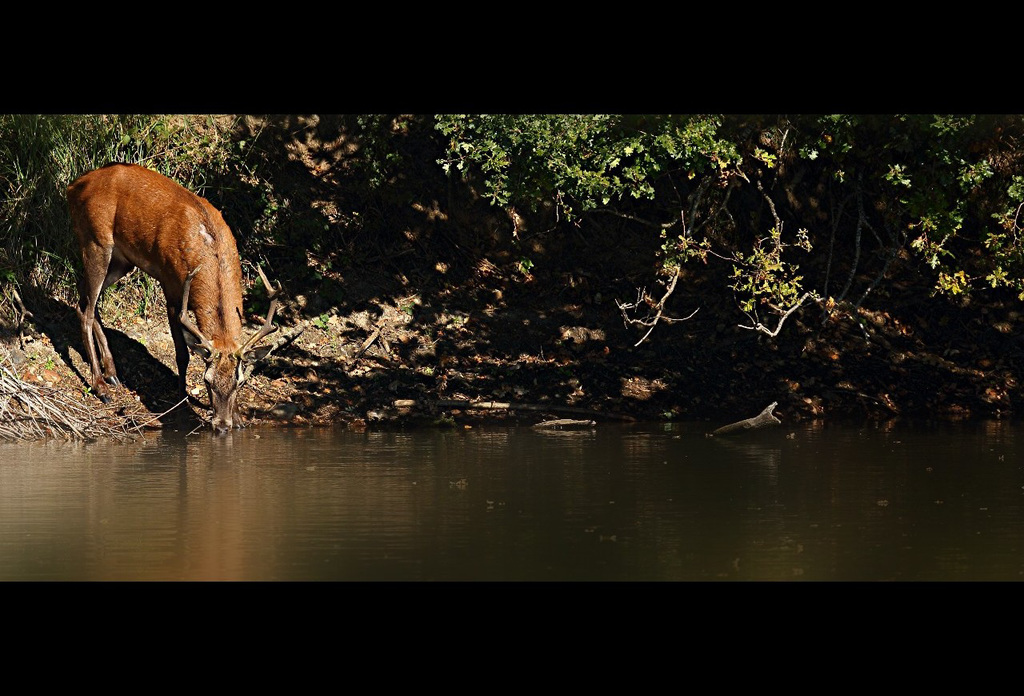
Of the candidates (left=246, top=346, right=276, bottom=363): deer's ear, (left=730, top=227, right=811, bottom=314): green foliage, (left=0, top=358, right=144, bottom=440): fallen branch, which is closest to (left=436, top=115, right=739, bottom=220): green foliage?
(left=730, top=227, right=811, bottom=314): green foliage

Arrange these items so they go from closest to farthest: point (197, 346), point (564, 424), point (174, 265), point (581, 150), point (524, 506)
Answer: point (524, 506) < point (197, 346) < point (564, 424) < point (581, 150) < point (174, 265)

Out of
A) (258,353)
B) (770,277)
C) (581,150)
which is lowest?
(258,353)

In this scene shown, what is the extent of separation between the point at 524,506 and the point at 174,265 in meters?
6.56

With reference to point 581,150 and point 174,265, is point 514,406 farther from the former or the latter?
point 174,265

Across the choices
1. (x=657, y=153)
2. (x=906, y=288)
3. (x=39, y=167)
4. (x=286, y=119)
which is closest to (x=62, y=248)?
(x=39, y=167)

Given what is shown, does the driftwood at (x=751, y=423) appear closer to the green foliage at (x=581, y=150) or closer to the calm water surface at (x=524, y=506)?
the calm water surface at (x=524, y=506)

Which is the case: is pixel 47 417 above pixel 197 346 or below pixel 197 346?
below

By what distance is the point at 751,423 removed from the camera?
1383 centimetres

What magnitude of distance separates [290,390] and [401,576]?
25.7ft

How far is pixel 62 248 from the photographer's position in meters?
16.5

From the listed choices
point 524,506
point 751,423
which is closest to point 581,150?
point 751,423

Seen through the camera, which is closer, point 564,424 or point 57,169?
point 564,424

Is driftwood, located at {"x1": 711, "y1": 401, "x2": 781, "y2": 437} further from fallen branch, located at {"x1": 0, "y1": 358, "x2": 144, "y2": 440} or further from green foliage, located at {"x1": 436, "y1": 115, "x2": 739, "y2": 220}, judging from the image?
fallen branch, located at {"x1": 0, "y1": 358, "x2": 144, "y2": 440}

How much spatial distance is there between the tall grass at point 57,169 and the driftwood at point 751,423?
23.4ft
